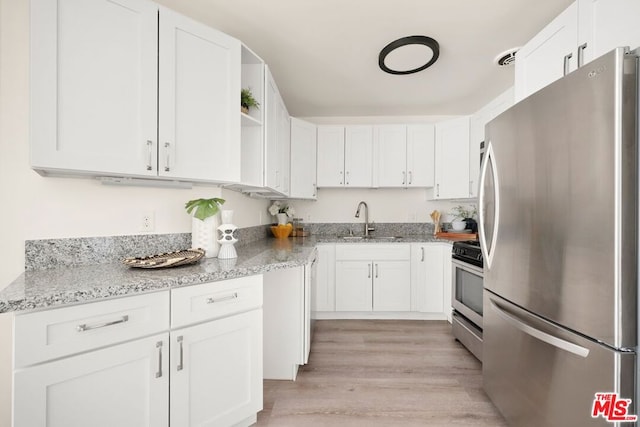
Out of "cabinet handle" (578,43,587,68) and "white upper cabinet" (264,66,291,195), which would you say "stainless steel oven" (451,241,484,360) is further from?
"white upper cabinet" (264,66,291,195)

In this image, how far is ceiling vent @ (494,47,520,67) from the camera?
214cm

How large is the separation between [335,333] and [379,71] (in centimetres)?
252

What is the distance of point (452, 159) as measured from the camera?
3.24 metres

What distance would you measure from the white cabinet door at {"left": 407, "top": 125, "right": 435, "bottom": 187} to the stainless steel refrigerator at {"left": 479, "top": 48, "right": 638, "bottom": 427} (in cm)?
190

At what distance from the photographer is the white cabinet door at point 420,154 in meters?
3.40

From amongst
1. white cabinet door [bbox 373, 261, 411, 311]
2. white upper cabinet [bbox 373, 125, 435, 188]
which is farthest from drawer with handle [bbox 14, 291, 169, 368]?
white upper cabinet [bbox 373, 125, 435, 188]

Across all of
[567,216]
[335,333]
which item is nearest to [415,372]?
[335,333]

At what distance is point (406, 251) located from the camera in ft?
10.3

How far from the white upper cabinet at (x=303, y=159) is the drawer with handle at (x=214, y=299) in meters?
1.78

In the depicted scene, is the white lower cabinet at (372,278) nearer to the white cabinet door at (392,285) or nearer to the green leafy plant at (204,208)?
the white cabinet door at (392,285)

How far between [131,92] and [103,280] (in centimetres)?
90

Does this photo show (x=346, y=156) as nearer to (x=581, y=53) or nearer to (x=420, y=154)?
(x=420, y=154)

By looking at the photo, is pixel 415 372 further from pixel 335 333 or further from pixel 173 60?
pixel 173 60

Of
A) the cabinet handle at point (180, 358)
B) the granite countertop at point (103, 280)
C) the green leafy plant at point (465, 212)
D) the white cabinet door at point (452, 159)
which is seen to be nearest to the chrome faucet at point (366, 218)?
the white cabinet door at point (452, 159)
